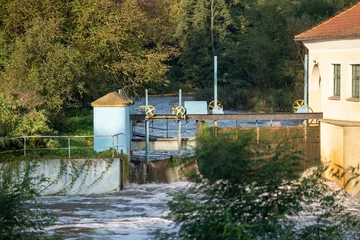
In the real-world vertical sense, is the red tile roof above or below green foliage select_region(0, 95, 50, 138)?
above

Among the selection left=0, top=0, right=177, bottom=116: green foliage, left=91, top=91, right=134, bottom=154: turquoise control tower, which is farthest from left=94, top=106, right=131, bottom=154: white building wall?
left=0, top=0, right=177, bottom=116: green foliage

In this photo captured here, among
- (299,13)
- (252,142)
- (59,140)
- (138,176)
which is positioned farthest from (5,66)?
(299,13)

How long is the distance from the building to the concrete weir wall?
710cm

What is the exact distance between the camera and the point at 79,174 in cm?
2691

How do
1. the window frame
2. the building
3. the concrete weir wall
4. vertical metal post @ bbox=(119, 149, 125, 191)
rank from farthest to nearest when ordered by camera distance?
1. the window frame
2. the building
3. vertical metal post @ bbox=(119, 149, 125, 191)
4. the concrete weir wall

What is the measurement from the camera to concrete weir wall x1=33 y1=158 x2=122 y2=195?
87.9 feet

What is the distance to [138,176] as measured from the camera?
29250 mm

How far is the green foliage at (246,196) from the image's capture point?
10.4 metres

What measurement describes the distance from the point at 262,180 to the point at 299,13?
54.5m

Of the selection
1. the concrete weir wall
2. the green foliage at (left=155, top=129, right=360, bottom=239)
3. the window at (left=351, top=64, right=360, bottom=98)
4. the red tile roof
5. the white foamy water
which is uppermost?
the red tile roof

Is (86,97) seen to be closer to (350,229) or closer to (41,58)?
(41,58)

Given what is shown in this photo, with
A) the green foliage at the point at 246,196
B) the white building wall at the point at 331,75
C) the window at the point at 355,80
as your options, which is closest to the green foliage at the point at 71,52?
the white building wall at the point at 331,75

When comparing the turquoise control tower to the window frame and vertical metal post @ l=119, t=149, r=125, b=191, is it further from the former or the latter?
the window frame

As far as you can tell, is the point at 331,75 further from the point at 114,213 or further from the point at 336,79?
the point at 114,213
